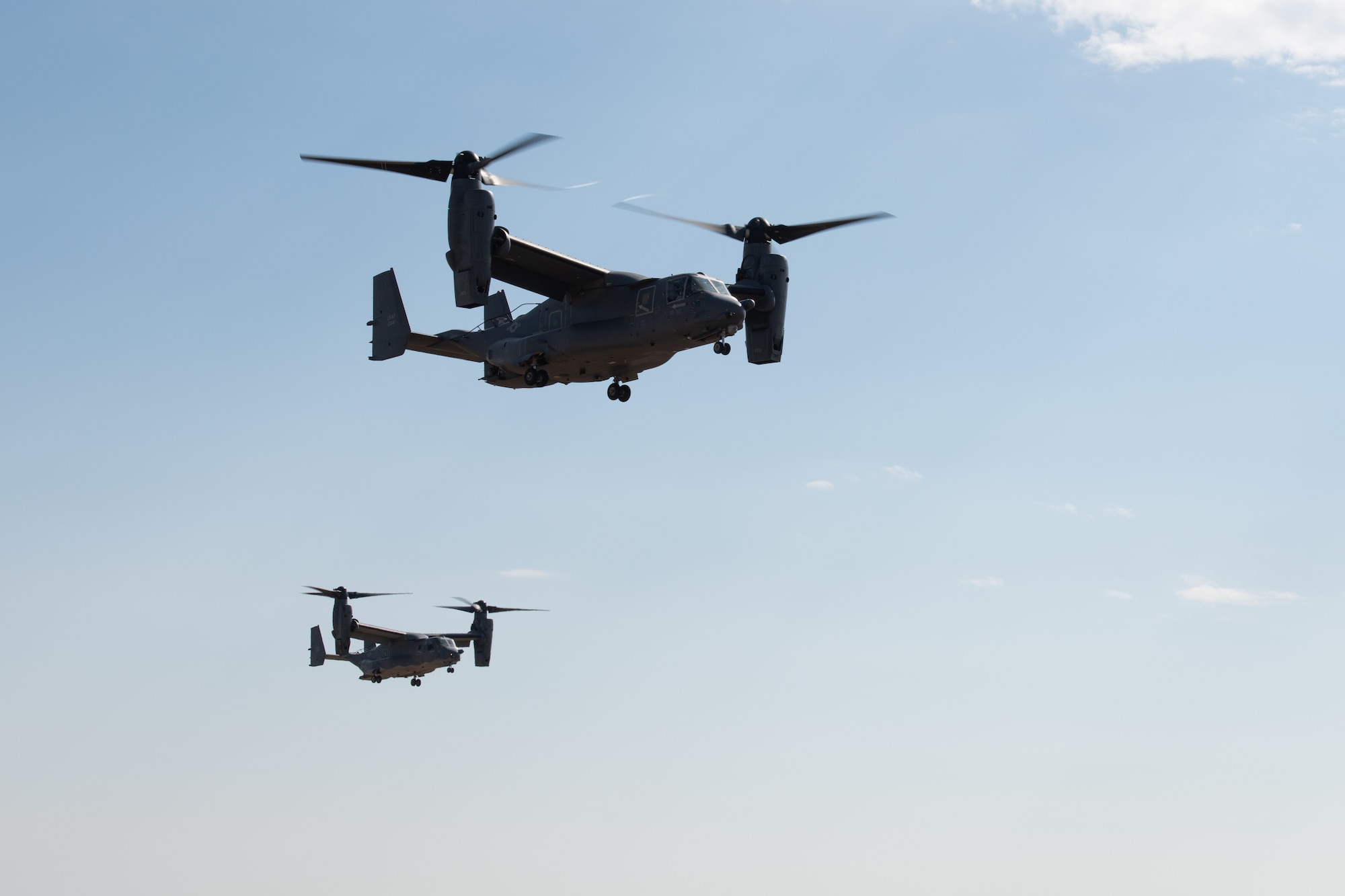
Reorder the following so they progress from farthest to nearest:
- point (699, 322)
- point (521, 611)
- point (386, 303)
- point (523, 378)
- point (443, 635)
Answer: point (521, 611) → point (443, 635) → point (386, 303) → point (523, 378) → point (699, 322)

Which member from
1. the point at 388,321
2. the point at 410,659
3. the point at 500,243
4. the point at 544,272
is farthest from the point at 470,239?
the point at 410,659

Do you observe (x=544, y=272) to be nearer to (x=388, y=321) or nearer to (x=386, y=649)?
(x=388, y=321)

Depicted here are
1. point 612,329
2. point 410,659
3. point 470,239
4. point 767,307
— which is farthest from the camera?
point 410,659

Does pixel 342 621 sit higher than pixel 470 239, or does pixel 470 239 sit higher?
pixel 470 239

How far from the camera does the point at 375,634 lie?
7225 centimetres

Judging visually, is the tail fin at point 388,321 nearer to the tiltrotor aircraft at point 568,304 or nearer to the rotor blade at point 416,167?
the tiltrotor aircraft at point 568,304

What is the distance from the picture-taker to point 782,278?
1719 inches

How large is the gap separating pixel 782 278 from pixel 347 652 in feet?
139


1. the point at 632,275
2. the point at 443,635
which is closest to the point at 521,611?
the point at 443,635

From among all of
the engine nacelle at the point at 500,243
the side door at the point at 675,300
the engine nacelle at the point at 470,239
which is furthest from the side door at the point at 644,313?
the engine nacelle at the point at 470,239

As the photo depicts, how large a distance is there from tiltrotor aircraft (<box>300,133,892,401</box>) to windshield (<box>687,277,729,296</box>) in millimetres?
38

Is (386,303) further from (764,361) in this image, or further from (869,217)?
(869,217)

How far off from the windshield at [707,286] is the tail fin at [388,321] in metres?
10.6

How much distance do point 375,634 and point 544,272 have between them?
37.8m
